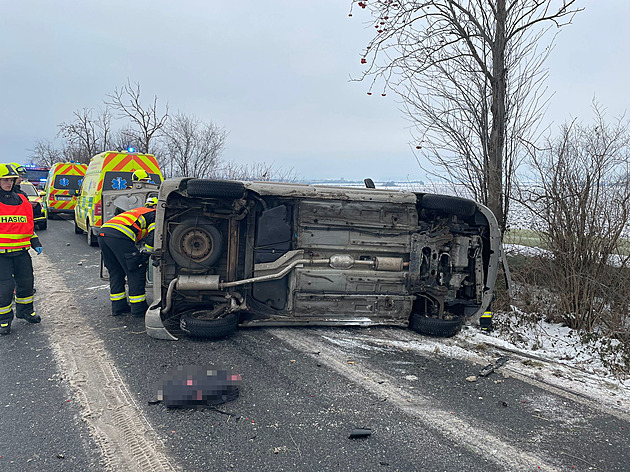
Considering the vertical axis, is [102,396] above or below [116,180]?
below

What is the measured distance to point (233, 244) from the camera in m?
4.94

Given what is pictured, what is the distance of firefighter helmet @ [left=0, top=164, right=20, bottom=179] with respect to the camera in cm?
498

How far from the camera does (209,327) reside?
4.59 meters

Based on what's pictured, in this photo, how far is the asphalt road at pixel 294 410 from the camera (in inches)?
107

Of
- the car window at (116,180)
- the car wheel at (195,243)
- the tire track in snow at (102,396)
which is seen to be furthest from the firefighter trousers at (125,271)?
the car window at (116,180)

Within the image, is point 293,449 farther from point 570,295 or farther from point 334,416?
point 570,295

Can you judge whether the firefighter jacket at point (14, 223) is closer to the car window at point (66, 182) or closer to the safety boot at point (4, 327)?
the safety boot at point (4, 327)

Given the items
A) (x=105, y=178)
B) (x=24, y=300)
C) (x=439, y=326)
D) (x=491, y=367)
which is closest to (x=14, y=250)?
(x=24, y=300)

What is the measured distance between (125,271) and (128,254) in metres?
0.32

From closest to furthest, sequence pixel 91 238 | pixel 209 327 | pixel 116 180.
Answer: pixel 209 327
pixel 116 180
pixel 91 238

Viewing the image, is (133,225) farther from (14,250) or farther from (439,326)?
(439,326)

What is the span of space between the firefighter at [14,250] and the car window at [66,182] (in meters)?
10.3

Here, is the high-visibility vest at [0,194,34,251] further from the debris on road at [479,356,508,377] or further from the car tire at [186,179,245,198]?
the debris on road at [479,356,508,377]

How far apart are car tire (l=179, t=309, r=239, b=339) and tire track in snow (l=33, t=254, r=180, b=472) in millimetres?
788
